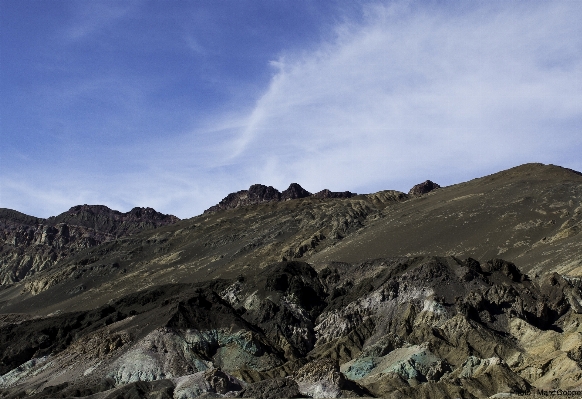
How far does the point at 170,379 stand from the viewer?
53.3 metres

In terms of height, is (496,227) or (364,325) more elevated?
(496,227)

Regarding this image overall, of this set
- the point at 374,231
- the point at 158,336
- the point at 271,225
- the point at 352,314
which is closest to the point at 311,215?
the point at 271,225

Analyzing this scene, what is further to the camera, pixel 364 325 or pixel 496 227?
pixel 496 227

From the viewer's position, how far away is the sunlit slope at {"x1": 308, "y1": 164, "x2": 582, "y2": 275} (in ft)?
299

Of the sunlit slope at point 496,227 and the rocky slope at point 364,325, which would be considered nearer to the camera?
the rocky slope at point 364,325

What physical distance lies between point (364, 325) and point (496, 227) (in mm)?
41044

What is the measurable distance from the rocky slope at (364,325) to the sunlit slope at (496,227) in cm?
38

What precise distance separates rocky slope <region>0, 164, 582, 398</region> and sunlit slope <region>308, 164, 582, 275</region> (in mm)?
380

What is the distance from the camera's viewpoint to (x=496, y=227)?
4119 inches

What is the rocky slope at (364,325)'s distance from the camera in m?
51.4

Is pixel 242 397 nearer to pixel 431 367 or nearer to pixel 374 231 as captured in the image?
pixel 431 367

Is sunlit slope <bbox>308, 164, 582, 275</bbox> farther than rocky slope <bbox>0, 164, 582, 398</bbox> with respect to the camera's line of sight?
Yes

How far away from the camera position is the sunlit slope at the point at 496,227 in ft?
299

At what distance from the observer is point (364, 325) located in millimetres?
70375
